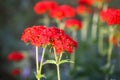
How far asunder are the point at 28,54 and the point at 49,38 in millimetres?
4689

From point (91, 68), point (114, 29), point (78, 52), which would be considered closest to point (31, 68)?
point (78, 52)

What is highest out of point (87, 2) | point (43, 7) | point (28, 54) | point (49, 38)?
point (87, 2)

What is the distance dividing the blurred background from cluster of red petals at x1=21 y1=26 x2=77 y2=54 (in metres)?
1.67

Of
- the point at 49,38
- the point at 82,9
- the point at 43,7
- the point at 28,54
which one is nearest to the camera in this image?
the point at 49,38

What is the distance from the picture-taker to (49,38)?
13.0 ft

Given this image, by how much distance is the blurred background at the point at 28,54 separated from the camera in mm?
6984

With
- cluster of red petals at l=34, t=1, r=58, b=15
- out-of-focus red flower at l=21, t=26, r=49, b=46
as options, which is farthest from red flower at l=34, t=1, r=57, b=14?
out-of-focus red flower at l=21, t=26, r=49, b=46

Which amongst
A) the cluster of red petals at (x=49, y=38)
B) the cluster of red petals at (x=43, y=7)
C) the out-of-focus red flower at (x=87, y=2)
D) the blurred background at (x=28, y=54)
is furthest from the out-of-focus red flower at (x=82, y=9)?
the cluster of red petals at (x=49, y=38)

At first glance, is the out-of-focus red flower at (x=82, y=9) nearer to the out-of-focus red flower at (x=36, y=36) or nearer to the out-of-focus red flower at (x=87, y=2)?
the out-of-focus red flower at (x=87, y=2)

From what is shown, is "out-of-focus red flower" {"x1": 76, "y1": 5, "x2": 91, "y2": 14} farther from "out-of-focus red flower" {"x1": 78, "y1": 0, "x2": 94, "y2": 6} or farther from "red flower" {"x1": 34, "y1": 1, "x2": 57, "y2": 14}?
"red flower" {"x1": 34, "y1": 1, "x2": 57, "y2": 14}

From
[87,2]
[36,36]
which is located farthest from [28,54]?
[36,36]

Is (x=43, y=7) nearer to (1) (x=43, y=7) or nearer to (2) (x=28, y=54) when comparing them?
(1) (x=43, y=7)

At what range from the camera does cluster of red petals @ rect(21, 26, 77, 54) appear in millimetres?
3965

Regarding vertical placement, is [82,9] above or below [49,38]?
above
